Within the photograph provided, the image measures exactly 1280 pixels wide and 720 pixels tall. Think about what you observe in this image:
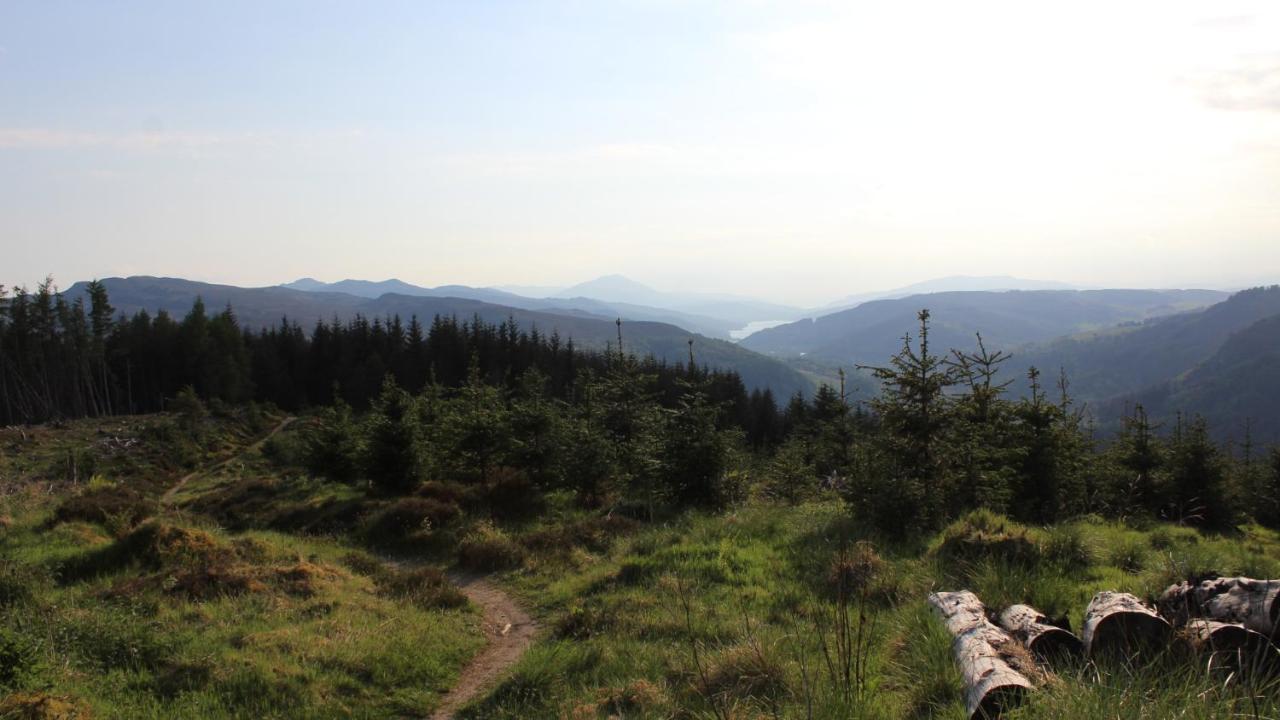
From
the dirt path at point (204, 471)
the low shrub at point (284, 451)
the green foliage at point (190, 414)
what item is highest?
the green foliage at point (190, 414)

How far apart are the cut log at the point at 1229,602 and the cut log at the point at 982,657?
4.36ft

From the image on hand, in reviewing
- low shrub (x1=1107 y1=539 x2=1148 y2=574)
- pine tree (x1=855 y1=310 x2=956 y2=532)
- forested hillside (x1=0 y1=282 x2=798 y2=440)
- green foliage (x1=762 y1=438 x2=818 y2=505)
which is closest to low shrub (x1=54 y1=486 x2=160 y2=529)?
pine tree (x1=855 y1=310 x2=956 y2=532)

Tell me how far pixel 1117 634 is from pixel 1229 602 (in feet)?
3.19

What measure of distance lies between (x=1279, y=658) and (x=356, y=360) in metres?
88.5

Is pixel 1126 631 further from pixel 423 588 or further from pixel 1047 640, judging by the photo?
pixel 423 588

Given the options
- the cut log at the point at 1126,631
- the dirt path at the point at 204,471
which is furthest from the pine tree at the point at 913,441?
the dirt path at the point at 204,471

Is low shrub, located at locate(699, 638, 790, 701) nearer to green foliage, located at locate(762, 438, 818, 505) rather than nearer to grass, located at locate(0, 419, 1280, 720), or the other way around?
grass, located at locate(0, 419, 1280, 720)

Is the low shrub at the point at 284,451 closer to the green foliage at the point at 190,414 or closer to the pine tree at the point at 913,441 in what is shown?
the green foliage at the point at 190,414

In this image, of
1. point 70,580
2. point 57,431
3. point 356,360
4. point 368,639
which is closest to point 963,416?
point 368,639

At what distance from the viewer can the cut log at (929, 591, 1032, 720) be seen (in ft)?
14.8

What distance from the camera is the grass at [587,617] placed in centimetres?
521

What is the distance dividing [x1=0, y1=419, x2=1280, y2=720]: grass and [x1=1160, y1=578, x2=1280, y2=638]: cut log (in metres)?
0.61

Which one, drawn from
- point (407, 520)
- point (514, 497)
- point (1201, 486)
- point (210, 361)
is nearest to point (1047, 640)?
point (407, 520)

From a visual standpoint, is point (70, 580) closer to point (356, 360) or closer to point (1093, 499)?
point (1093, 499)
